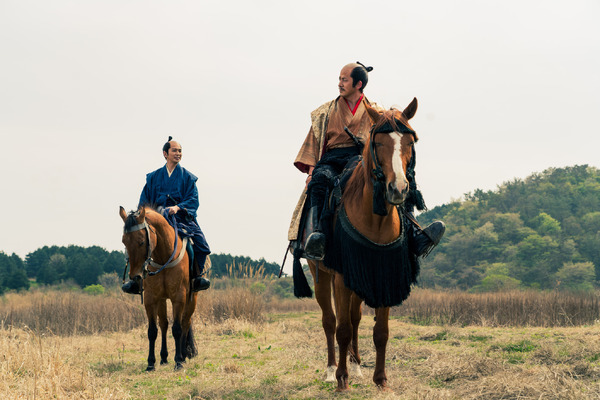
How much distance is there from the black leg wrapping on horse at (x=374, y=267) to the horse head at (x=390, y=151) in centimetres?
41

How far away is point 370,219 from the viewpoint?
15.7 feet

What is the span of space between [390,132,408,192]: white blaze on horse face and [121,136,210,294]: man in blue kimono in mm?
4377

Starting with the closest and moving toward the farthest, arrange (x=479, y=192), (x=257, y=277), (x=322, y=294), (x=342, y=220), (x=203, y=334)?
(x=342, y=220) → (x=322, y=294) → (x=203, y=334) → (x=257, y=277) → (x=479, y=192)

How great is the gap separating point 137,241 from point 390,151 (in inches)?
138

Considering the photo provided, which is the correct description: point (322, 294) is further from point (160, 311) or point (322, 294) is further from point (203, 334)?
point (203, 334)

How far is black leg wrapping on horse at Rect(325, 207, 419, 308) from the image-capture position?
4.82m

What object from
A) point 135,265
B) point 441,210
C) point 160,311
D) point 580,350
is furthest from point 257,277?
point 441,210

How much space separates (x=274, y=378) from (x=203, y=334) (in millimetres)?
5148

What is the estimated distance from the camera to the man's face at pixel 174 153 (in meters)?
8.16

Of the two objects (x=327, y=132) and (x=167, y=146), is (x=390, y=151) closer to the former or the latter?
(x=327, y=132)

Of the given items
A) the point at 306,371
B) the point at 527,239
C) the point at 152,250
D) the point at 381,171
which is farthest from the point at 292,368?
the point at 527,239

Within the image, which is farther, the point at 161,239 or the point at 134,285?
the point at 161,239

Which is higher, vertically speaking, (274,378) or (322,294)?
(322,294)

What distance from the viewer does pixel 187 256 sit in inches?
305
